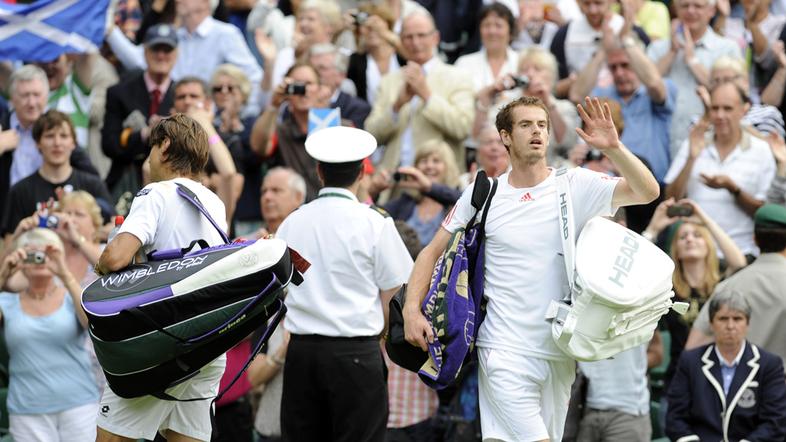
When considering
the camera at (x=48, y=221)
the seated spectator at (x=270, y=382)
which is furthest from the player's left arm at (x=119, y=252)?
the camera at (x=48, y=221)

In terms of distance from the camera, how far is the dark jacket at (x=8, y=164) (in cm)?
1209

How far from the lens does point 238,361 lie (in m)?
9.91

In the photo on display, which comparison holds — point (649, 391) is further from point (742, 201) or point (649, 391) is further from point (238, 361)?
point (238, 361)

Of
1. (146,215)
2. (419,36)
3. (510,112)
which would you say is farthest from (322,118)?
(146,215)

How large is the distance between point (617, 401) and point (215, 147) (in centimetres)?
397

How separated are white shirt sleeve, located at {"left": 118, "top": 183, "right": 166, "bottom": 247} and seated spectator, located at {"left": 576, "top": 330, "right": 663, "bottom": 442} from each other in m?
4.22

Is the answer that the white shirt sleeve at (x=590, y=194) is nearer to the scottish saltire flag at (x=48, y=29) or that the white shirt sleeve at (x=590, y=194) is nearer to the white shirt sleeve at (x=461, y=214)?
the white shirt sleeve at (x=461, y=214)

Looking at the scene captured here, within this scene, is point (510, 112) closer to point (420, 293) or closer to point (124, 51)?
point (420, 293)

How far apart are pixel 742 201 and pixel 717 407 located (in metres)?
2.68

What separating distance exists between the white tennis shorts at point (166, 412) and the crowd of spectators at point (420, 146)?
2.68 m

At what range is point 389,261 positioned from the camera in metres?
8.39

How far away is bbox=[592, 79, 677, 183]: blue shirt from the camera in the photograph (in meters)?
12.7

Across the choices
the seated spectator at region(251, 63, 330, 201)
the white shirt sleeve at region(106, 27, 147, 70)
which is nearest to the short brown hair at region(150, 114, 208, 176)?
the seated spectator at region(251, 63, 330, 201)

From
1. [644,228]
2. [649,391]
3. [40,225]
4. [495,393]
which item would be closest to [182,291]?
[495,393]
